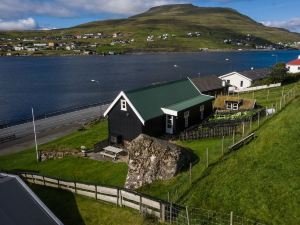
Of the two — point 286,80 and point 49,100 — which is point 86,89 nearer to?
point 49,100

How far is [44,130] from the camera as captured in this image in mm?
66312

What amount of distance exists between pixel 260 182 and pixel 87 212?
37.0 feet

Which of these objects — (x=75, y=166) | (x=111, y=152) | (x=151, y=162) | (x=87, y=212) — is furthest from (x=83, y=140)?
(x=87, y=212)

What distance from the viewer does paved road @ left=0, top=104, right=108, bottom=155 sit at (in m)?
56.6

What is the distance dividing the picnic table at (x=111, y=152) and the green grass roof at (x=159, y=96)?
4.58 meters

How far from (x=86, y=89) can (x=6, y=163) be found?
95006 millimetres

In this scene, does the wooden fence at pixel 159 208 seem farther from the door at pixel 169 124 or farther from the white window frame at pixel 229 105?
the white window frame at pixel 229 105

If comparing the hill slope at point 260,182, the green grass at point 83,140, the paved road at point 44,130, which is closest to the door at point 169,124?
the green grass at point 83,140

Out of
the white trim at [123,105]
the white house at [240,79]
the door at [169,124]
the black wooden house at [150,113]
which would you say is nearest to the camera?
the black wooden house at [150,113]

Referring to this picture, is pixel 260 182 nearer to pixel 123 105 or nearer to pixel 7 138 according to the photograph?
pixel 123 105

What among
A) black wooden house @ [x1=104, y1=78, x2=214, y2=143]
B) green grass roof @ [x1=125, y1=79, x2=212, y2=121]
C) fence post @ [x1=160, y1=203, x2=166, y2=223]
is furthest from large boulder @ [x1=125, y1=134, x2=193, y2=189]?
green grass roof @ [x1=125, y1=79, x2=212, y2=121]

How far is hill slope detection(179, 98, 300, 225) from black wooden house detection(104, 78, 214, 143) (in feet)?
45.8

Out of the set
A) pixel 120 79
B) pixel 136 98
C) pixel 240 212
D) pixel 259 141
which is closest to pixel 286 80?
pixel 136 98

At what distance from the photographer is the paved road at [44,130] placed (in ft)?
186
